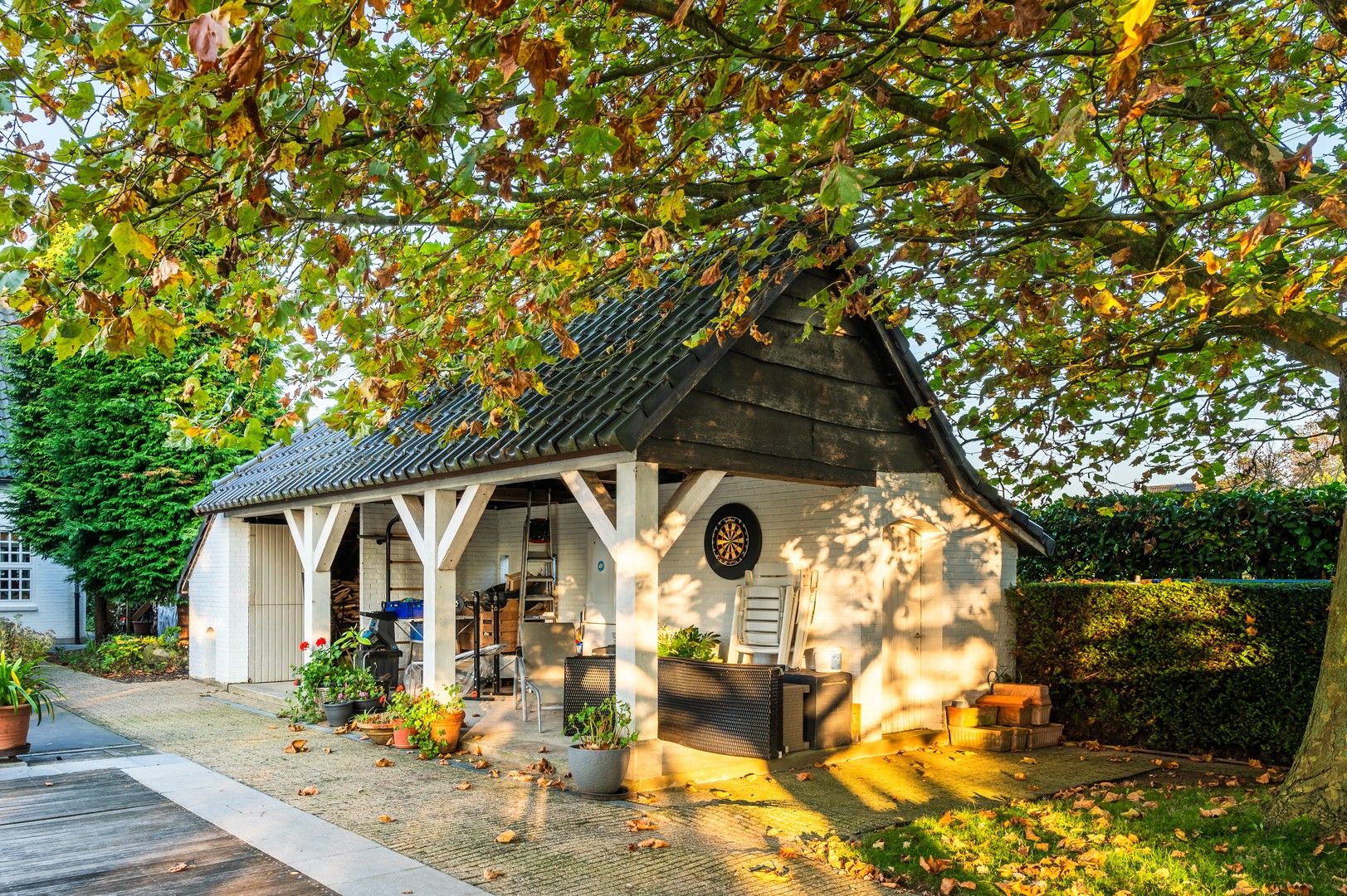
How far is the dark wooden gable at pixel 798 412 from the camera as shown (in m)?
8.44

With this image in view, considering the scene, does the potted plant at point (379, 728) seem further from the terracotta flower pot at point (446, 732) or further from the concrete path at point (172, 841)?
the concrete path at point (172, 841)

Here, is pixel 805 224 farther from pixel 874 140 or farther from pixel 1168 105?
pixel 1168 105

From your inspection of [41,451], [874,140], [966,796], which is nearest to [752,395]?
[874,140]

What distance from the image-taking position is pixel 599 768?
24.7 feet

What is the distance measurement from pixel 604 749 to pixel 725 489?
4.10m

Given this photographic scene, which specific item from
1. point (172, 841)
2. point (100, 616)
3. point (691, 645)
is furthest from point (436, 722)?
point (100, 616)

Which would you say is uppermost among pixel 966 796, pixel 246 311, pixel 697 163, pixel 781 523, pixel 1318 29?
pixel 1318 29

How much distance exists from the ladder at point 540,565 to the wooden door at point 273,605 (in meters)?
3.85

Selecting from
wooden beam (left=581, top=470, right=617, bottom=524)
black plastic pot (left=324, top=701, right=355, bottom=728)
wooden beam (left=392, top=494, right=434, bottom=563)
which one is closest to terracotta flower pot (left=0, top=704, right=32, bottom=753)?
black plastic pot (left=324, top=701, right=355, bottom=728)

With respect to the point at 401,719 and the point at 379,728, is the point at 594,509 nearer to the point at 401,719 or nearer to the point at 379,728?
the point at 401,719

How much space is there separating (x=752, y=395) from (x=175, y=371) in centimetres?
1489

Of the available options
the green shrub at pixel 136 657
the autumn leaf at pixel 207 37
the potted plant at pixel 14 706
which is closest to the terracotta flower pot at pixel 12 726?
the potted plant at pixel 14 706

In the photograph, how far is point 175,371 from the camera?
1964 centimetres

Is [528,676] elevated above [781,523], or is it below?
below
